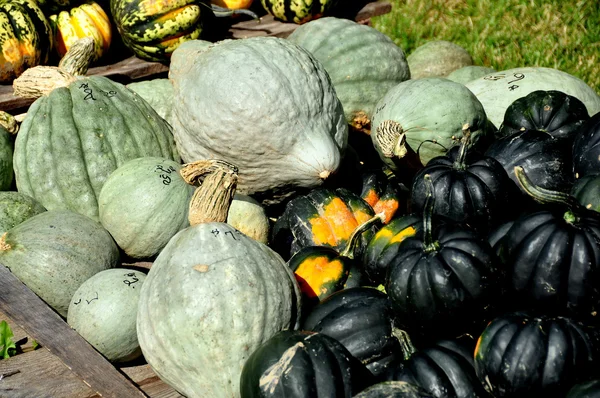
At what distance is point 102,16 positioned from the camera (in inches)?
201

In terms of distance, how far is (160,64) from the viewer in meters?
5.11

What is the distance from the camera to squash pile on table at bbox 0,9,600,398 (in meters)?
2.47

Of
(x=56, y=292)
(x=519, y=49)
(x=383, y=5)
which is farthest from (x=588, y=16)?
(x=56, y=292)

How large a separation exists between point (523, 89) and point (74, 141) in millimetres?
2644

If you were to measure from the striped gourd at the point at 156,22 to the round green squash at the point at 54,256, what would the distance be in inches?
73.5

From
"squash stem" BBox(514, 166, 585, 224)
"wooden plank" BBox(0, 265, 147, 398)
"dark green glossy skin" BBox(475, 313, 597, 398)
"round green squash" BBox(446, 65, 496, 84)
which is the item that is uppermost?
"squash stem" BBox(514, 166, 585, 224)

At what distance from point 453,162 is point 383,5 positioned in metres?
3.38

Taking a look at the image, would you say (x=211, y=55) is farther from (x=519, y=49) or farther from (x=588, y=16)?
(x=588, y=16)

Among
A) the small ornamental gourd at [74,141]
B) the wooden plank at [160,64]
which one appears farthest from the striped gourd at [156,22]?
the small ornamental gourd at [74,141]

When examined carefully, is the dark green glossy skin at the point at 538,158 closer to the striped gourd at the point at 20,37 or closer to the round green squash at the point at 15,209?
the round green squash at the point at 15,209

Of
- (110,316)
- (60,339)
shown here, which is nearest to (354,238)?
(110,316)

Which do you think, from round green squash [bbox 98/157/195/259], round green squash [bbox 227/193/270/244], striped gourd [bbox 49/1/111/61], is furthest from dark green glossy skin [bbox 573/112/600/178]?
striped gourd [bbox 49/1/111/61]

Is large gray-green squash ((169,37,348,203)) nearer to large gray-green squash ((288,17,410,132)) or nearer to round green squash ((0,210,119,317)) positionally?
large gray-green squash ((288,17,410,132))

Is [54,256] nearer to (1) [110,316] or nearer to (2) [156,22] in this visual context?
(1) [110,316]
